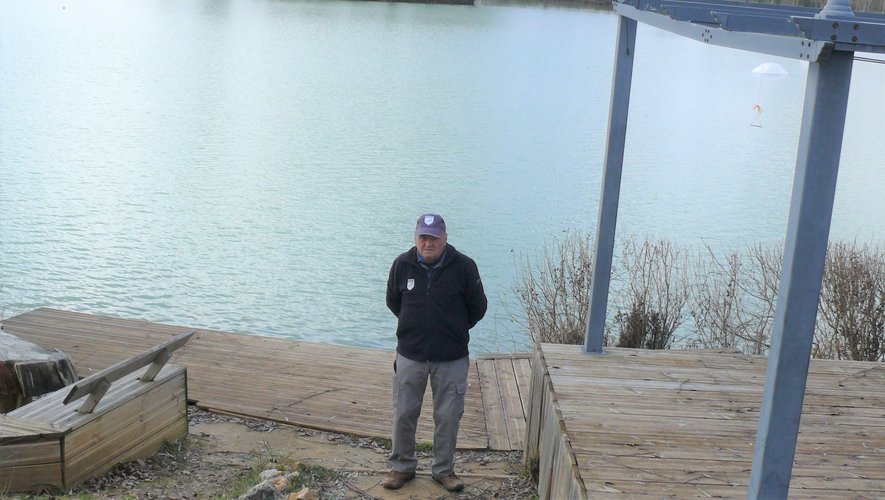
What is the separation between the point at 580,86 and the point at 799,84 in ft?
23.8

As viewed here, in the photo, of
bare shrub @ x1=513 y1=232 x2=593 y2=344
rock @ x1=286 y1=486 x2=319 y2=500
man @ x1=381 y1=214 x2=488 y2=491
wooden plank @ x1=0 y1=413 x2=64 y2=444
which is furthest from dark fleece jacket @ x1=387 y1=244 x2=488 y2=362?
bare shrub @ x1=513 y1=232 x2=593 y2=344

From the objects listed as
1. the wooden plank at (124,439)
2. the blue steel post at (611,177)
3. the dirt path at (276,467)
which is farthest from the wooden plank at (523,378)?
the wooden plank at (124,439)

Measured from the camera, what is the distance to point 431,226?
16.1 ft

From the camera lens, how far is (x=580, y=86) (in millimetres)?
27000

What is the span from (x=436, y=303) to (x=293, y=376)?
2.66 m

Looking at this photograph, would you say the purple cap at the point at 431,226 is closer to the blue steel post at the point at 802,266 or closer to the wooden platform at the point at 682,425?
the wooden platform at the point at 682,425

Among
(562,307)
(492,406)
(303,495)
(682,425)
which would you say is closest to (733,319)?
(562,307)

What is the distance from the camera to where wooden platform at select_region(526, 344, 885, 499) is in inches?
165

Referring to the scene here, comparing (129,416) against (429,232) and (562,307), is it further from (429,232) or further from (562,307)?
(562,307)

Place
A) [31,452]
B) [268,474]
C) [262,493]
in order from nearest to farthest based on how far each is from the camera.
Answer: [262,493], [31,452], [268,474]

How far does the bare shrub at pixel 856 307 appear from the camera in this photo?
911cm

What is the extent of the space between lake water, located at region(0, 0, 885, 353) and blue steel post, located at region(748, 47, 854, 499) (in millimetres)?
7495

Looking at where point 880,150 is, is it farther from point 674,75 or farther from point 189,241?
point 189,241

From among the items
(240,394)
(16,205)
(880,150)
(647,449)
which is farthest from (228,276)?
(880,150)
